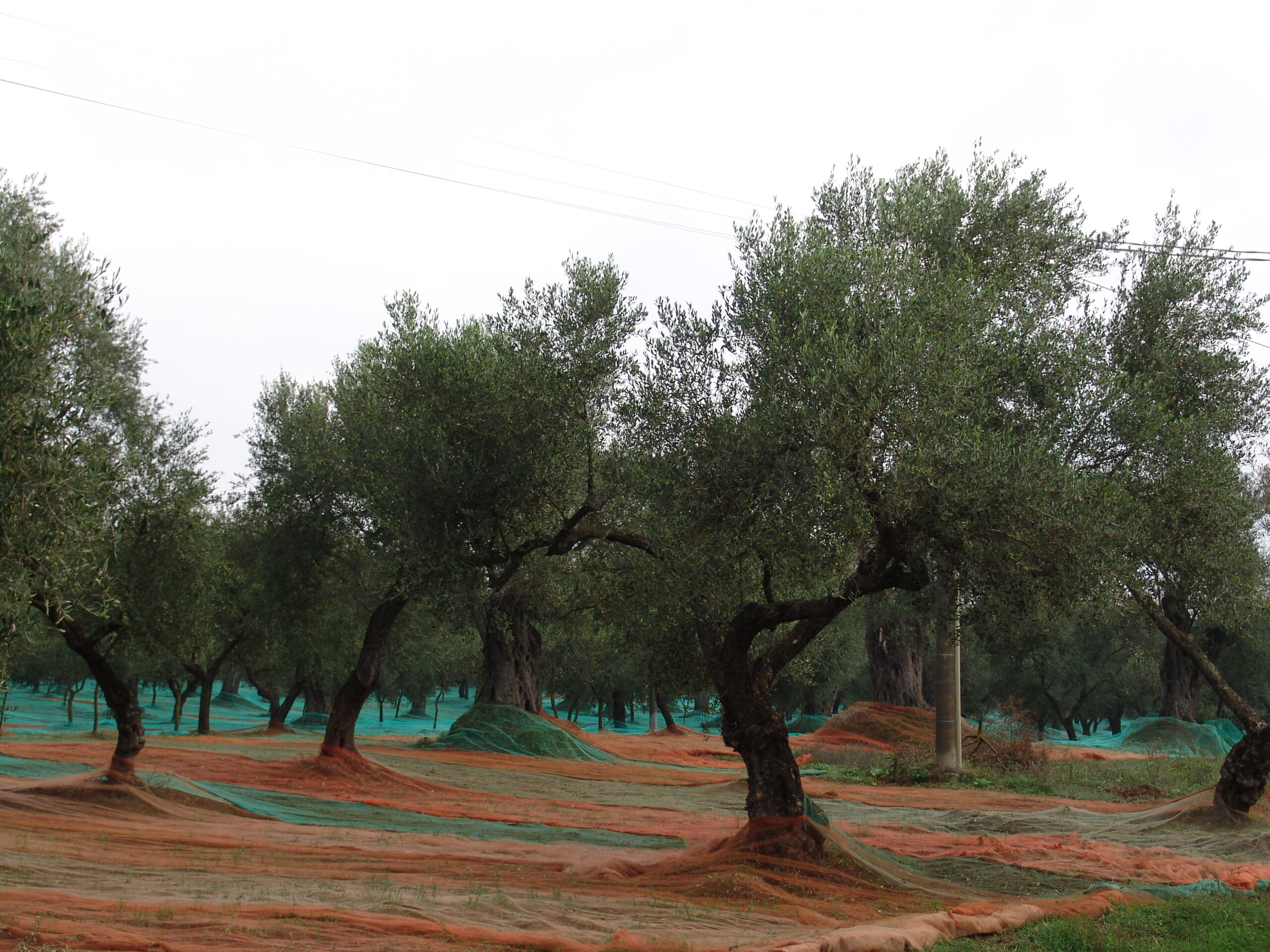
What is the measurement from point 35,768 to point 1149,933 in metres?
17.0

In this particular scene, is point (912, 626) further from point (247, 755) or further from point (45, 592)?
point (45, 592)

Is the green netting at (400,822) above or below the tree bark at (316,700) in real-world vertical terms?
above

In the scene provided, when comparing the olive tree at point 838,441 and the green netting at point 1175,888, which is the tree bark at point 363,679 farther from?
the green netting at point 1175,888

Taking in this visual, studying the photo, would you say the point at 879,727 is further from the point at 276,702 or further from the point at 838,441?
the point at 276,702

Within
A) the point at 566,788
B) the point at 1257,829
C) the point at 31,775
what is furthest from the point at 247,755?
the point at 1257,829

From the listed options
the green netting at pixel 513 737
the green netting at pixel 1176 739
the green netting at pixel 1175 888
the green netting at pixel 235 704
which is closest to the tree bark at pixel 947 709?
the green netting at pixel 1175 888

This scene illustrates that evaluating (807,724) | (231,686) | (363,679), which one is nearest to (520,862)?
(363,679)

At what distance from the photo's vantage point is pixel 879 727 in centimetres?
2881

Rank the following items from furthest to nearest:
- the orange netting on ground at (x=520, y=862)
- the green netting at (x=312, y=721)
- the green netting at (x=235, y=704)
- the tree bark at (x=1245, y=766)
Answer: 1. the green netting at (x=235, y=704)
2. the green netting at (x=312, y=721)
3. the tree bark at (x=1245, y=766)
4. the orange netting on ground at (x=520, y=862)

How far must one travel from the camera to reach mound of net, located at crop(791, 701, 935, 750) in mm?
28234

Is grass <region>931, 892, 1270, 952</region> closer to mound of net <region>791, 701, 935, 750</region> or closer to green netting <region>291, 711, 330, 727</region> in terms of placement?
mound of net <region>791, 701, 935, 750</region>

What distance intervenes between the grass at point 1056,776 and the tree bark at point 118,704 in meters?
14.9

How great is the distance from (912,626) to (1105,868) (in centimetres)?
2152

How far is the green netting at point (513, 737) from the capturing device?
2608 cm
